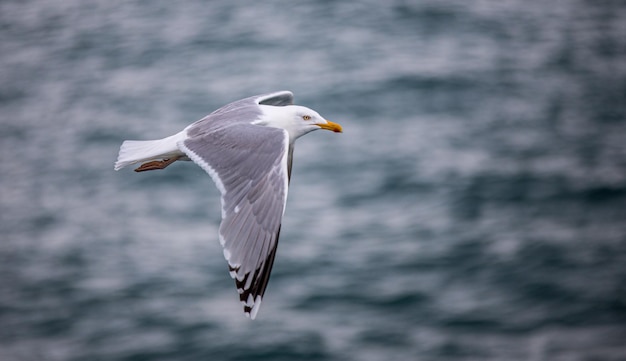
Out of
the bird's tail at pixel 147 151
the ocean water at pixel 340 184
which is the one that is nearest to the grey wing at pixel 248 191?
the bird's tail at pixel 147 151

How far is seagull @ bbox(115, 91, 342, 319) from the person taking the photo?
6930mm

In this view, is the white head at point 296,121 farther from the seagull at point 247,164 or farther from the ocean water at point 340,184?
the ocean water at point 340,184

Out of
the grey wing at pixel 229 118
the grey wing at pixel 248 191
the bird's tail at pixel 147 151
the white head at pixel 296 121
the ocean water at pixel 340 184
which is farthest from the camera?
the ocean water at pixel 340 184

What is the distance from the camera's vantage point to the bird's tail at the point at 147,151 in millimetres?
8227

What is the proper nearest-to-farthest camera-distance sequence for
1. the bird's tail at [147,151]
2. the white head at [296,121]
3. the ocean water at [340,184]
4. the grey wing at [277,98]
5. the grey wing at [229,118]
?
1. the bird's tail at [147,151]
2. the grey wing at [229,118]
3. the white head at [296,121]
4. the grey wing at [277,98]
5. the ocean water at [340,184]

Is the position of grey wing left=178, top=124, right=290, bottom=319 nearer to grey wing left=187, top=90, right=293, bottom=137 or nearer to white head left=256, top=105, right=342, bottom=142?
grey wing left=187, top=90, right=293, bottom=137

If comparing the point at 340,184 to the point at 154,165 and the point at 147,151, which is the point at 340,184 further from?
the point at 147,151

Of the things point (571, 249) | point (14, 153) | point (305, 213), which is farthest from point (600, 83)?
point (14, 153)

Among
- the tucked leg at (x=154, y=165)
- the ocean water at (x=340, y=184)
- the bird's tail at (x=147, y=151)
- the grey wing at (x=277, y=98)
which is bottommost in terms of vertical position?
the ocean water at (x=340, y=184)

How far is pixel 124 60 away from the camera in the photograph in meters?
22.1

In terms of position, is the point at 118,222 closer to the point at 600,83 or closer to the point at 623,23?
the point at 600,83

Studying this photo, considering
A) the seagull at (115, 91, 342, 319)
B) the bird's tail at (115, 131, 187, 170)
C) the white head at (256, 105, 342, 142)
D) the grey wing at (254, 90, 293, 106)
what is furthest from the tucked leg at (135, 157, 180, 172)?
the grey wing at (254, 90, 293, 106)

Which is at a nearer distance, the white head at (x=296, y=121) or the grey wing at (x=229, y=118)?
the grey wing at (x=229, y=118)

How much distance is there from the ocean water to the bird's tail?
19.3ft
